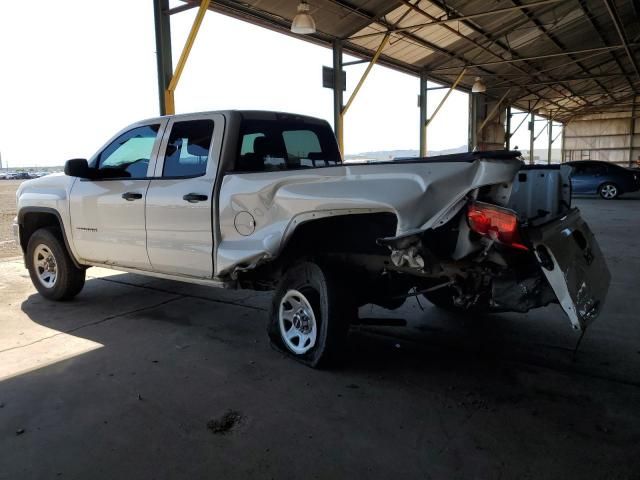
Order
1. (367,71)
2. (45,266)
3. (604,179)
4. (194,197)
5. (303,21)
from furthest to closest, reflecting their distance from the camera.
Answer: (604,179), (367,71), (303,21), (45,266), (194,197)

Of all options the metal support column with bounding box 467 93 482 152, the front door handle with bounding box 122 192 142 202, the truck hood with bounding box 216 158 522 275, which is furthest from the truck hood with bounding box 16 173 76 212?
the metal support column with bounding box 467 93 482 152

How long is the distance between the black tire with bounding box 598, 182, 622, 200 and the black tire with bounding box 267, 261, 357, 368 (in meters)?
17.4

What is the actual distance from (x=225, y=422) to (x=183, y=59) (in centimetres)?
815

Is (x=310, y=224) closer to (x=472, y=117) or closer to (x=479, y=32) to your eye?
(x=479, y=32)

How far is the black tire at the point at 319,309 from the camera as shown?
11.6 feet

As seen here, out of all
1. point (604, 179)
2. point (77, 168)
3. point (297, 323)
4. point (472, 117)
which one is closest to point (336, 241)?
point (297, 323)

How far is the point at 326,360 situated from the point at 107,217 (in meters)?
2.75

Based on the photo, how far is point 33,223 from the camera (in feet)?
19.2

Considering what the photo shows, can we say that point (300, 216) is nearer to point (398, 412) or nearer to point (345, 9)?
point (398, 412)

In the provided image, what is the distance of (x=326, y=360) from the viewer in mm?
3611

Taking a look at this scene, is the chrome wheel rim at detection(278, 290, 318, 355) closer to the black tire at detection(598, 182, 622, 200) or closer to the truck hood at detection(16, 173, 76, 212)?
the truck hood at detection(16, 173, 76, 212)

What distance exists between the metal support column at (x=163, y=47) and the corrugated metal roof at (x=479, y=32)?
1270 millimetres

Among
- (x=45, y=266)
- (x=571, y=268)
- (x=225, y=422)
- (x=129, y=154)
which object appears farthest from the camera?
(x=45, y=266)

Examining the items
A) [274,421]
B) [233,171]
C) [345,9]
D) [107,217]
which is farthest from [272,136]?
[345,9]
